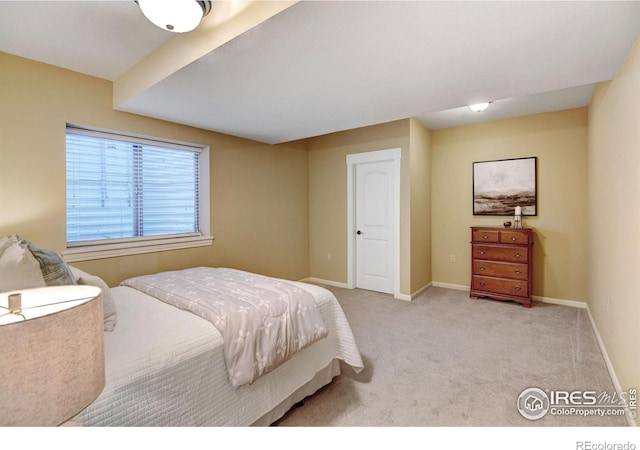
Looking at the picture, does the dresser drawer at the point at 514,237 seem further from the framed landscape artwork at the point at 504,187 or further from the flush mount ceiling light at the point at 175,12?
the flush mount ceiling light at the point at 175,12

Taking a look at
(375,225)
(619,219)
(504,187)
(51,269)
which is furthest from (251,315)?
(504,187)

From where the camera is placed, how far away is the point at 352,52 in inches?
70.3

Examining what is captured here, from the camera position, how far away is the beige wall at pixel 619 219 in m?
1.71

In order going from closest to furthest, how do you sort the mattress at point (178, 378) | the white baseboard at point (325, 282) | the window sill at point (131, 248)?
the mattress at point (178, 378) < the window sill at point (131, 248) < the white baseboard at point (325, 282)

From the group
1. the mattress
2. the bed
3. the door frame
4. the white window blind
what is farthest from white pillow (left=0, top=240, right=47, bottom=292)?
the door frame

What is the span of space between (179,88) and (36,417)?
2272 mm

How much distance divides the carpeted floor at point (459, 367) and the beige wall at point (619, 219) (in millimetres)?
280

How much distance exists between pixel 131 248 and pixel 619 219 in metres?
3.98

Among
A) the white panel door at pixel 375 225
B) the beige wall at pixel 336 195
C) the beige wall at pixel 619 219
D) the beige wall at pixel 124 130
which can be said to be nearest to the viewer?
the beige wall at pixel 619 219

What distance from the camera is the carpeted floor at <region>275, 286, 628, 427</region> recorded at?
5.98ft

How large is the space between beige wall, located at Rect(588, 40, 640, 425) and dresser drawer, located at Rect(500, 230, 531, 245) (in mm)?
704

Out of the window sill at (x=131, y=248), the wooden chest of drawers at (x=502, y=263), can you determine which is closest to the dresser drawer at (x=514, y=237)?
the wooden chest of drawers at (x=502, y=263)

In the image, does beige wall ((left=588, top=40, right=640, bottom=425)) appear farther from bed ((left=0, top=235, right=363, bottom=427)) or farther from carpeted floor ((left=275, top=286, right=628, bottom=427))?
bed ((left=0, top=235, right=363, bottom=427))
